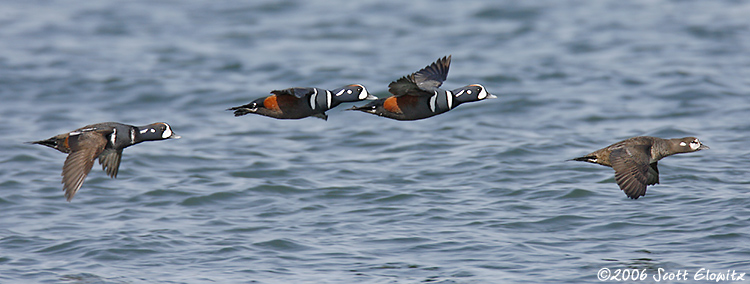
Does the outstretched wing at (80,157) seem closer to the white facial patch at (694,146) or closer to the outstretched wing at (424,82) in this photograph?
the outstretched wing at (424,82)

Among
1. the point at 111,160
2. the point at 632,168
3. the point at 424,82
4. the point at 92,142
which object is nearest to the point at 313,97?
the point at 424,82

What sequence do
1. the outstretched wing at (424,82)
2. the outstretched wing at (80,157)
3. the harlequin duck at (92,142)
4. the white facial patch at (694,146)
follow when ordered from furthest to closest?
the white facial patch at (694,146), the harlequin duck at (92,142), the outstretched wing at (80,157), the outstretched wing at (424,82)

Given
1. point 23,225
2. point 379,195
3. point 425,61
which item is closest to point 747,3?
point 425,61

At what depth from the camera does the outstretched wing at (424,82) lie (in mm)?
8969

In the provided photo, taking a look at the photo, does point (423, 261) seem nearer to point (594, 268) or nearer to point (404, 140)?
point (594, 268)

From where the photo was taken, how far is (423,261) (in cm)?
1218

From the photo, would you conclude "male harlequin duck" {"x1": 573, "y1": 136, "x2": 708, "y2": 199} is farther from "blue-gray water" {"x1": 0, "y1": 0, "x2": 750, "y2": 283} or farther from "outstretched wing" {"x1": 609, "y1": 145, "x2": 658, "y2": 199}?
"blue-gray water" {"x1": 0, "y1": 0, "x2": 750, "y2": 283}

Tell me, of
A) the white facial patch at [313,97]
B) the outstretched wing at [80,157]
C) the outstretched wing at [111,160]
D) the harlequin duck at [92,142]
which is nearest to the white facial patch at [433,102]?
the white facial patch at [313,97]

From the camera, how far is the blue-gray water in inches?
490

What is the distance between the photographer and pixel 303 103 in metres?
9.09

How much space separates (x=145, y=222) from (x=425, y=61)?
1251 cm

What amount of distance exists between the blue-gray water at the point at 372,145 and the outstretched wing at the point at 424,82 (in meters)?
2.65

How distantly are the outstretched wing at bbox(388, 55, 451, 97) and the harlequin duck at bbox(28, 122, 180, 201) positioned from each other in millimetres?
2430

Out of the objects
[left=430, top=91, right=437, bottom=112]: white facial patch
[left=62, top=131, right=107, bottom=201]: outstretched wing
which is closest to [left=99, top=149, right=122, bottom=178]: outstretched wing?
[left=62, top=131, right=107, bottom=201]: outstretched wing
